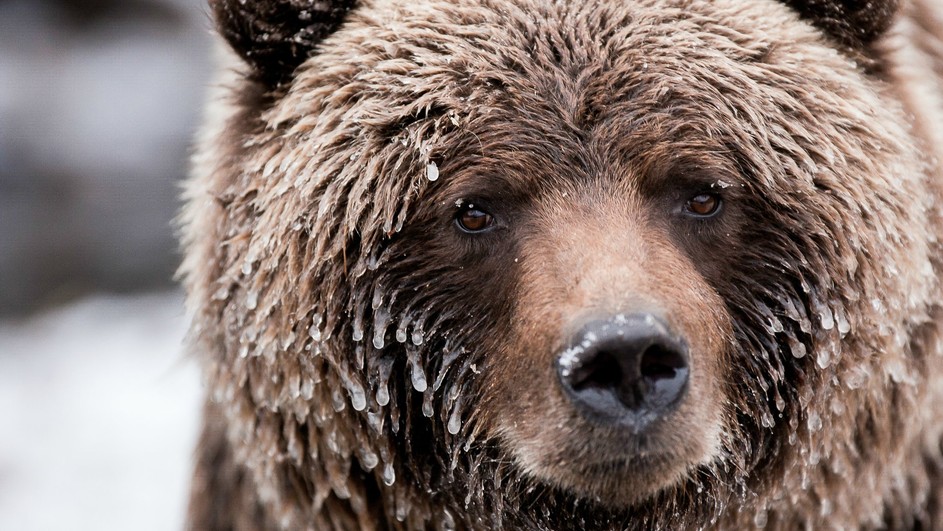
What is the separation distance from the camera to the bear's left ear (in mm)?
3040

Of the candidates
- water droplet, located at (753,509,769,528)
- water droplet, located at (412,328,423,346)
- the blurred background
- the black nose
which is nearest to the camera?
the black nose

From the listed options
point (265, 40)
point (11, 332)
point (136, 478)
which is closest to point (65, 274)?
point (11, 332)

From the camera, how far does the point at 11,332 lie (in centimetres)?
851

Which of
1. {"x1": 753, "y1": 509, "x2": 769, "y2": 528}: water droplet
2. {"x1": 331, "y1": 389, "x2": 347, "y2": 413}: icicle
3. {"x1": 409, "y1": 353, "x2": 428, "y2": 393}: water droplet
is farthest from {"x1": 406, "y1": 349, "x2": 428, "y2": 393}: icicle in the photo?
{"x1": 753, "y1": 509, "x2": 769, "y2": 528}: water droplet

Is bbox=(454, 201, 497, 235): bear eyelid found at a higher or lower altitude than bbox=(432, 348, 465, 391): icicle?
higher

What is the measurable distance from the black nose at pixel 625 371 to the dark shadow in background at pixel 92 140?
7.18 m

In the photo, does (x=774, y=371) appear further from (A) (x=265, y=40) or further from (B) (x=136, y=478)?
(B) (x=136, y=478)

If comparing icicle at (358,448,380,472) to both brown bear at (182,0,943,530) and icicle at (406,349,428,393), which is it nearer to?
brown bear at (182,0,943,530)

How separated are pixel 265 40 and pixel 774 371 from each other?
5.76 feet

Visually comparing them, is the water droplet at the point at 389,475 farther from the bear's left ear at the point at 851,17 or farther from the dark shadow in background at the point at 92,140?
the dark shadow in background at the point at 92,140

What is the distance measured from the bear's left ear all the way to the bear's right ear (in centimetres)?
138

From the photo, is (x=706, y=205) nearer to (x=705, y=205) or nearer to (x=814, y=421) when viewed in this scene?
(x=705, y=205)

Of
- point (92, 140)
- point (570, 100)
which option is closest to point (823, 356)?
point (570, 100)

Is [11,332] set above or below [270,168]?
below
